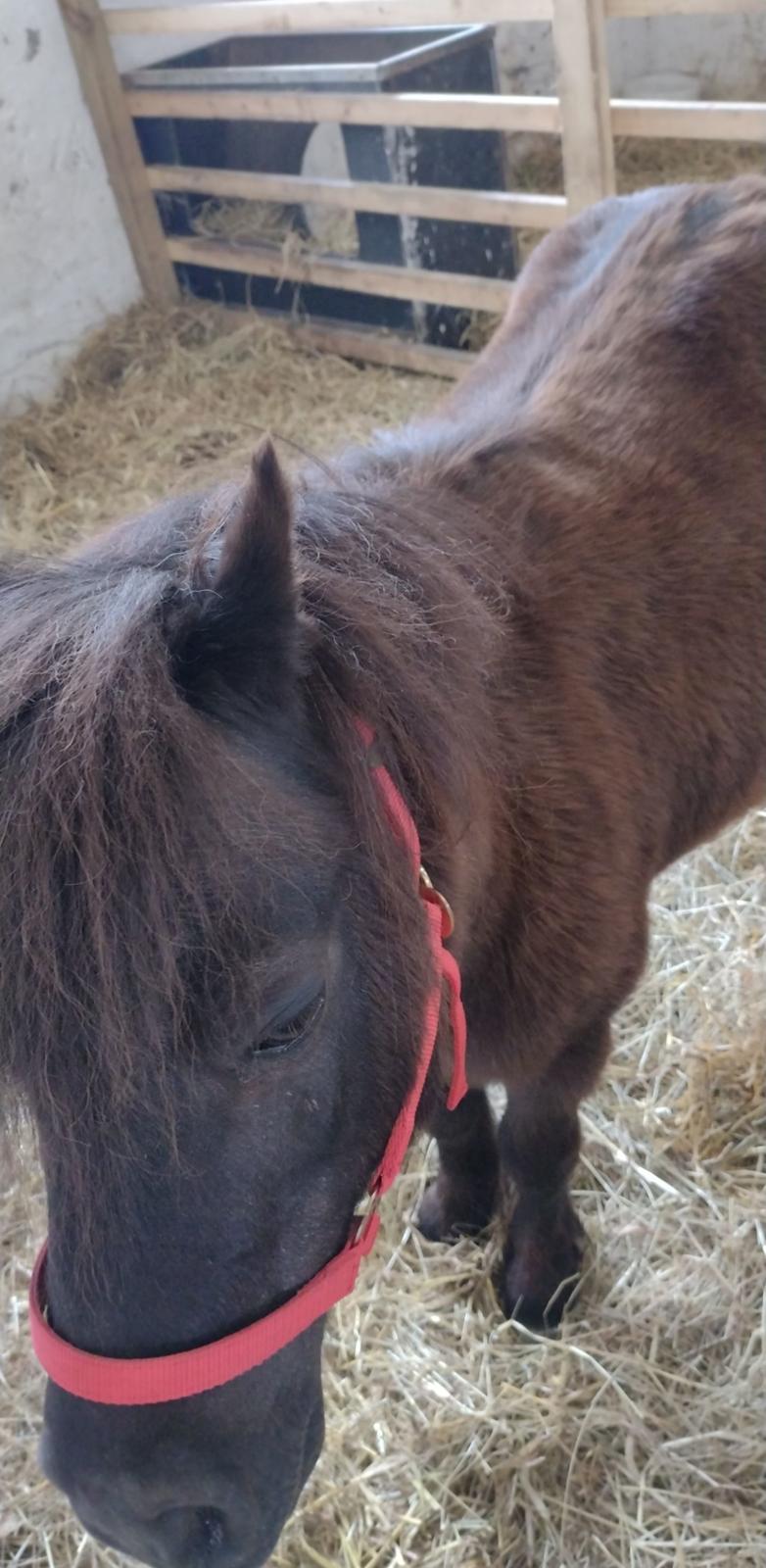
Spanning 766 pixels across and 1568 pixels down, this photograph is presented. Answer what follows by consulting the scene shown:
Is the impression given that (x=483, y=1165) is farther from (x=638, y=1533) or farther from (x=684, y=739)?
(x=684, y=739)

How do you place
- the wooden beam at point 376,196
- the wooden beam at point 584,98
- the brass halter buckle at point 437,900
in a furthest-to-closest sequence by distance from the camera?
the wooden beam at point 376,196
the wooden beam at point 584,98
the brass halter buckle at point 437,900

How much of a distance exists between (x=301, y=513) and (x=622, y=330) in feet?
2.88

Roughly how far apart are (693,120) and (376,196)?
1.18 meters

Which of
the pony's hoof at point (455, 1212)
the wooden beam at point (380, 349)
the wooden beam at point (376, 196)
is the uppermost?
the wooden beam at point (376, 196)

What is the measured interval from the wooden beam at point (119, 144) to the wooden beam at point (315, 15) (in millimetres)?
90

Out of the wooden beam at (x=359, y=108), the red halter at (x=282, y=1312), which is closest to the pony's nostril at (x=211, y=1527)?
the red halter at (x=282, y=1312)

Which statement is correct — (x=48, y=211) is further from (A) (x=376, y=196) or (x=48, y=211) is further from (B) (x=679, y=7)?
(B) (x=679, y=7)

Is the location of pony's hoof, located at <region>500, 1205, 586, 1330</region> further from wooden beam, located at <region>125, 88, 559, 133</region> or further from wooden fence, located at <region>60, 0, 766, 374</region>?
wooden beam, located at <region>125, 88, 559, 133</region>

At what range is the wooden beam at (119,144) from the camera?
414 cm

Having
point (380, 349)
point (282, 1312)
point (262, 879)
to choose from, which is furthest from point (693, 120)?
point (282, 1312)

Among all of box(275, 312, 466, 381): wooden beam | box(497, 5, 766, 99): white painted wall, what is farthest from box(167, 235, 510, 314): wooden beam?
box(497, 5, 766, 99): white painted wall

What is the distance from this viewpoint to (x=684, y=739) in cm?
160

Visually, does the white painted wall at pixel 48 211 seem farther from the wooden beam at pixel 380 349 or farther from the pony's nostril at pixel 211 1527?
the pony's nostril at pixel 211 1527

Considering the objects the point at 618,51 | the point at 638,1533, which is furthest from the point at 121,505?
the point at 618,51
